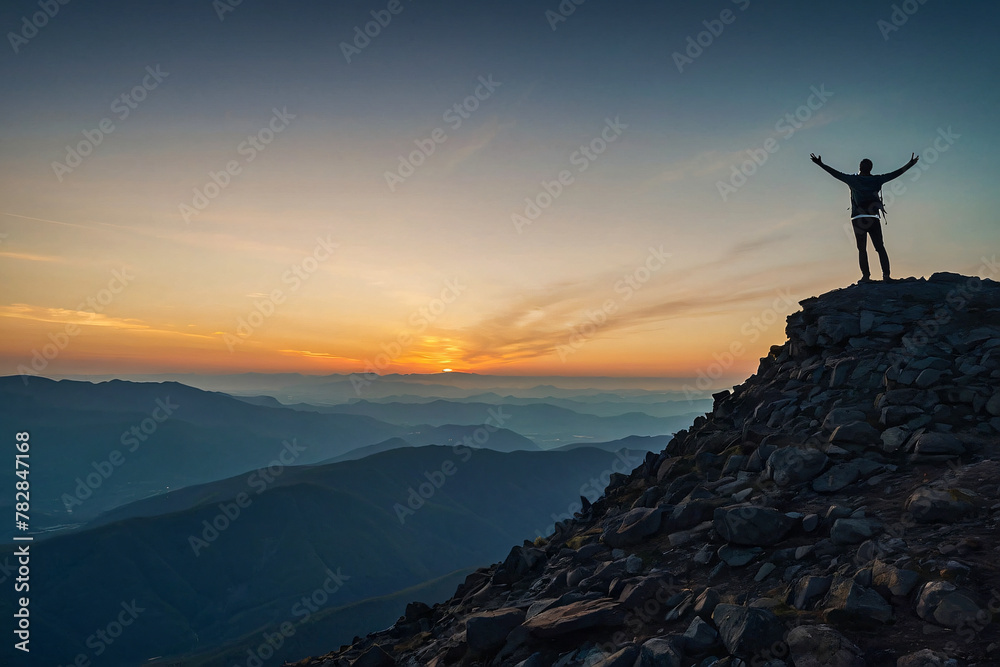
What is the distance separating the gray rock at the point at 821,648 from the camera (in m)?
6.45

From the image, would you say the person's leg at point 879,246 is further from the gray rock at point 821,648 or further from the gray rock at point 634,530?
the gray rock at point 821,648

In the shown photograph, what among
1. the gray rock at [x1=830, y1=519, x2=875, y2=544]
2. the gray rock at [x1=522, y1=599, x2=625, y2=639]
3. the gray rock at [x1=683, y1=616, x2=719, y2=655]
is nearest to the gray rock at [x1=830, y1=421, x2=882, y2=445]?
the gray rock at [x1=830, y1=519, x2=875, y2=544]

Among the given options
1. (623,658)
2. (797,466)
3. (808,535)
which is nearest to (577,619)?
(623,658)

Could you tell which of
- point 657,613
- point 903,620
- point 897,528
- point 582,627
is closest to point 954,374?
point 897,528

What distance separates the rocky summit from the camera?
7078 mm

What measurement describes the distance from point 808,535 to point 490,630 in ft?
21.0

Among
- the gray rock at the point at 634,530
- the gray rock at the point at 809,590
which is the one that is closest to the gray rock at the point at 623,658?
the gray rock at the point at 809,590

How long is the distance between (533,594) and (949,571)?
824 cm

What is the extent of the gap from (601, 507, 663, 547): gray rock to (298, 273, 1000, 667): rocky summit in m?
0.05

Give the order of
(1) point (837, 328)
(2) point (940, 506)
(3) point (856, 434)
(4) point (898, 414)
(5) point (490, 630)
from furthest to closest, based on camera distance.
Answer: (1) point (837, 328)
(4) point (898, 414)
(3) point (856, 434)
(5) point (490, 630)
(2) point (940, 506)

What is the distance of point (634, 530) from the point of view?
12.5m

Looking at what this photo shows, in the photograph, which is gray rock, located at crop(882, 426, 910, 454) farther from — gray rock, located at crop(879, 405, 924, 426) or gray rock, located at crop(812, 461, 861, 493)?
gray rock, located at crop(812, 461, 861, 493)

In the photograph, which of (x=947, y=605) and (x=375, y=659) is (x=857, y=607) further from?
(x=375, y=659)

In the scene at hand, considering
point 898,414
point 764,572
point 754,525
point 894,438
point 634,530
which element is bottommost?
point 764,572
